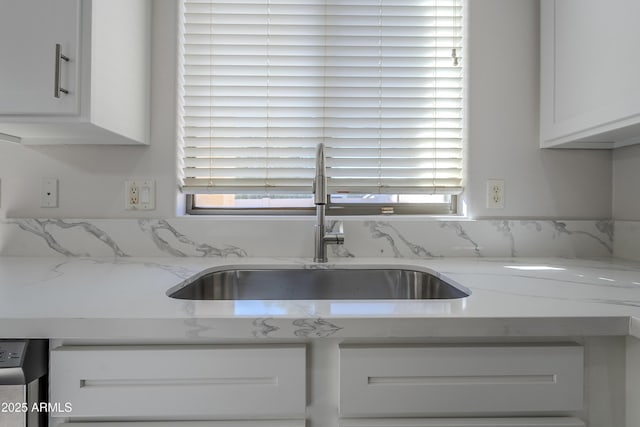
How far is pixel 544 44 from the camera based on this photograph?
1.35 metres

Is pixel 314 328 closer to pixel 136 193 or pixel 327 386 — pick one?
pixel 327 386

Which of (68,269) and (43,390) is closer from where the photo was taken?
(43,390)

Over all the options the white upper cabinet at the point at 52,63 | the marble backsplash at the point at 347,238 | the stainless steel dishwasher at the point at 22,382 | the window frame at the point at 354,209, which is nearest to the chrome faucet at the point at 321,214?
the marble backsplash at the point at 347,238

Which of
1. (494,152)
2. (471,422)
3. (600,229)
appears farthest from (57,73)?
(600,229)

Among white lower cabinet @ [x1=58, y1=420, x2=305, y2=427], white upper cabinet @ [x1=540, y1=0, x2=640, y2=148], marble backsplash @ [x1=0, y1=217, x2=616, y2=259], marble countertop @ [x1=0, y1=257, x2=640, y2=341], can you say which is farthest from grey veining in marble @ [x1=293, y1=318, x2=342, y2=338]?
white upper cabinet @ [x1=540, y1=0, x2=640, y2=148]

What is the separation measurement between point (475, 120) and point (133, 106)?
1200 millimetres

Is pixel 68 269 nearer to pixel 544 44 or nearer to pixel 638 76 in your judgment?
pixel 638 76

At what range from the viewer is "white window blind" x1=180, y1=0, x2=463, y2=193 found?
1428mm

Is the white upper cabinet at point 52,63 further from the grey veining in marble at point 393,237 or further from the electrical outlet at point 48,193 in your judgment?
the grey veining in marble at point 393,237

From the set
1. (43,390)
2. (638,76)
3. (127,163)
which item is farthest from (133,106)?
(638,76)

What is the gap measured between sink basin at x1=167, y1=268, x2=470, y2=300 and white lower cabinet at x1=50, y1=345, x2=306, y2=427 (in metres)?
0.50

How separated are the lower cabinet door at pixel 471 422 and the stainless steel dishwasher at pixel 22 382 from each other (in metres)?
0.55

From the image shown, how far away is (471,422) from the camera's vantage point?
28.4 inches

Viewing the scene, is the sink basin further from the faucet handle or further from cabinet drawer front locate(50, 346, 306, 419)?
cabinet drawer front locate(50, 346, 306, 419)
